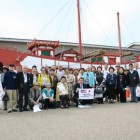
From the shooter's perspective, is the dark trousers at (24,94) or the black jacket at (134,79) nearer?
the dark trousers at (24,94)

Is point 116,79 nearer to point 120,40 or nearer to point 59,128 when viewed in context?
point 59,128

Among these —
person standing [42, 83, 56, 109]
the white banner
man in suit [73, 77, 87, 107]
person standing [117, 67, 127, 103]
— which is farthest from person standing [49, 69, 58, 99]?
person standing [117, 67, 127, 103]

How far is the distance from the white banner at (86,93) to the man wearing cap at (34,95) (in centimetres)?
178

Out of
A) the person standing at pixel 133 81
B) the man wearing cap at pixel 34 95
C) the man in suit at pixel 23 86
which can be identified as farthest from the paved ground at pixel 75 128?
the person standing at pixel 133 81

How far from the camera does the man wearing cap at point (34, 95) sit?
982cm

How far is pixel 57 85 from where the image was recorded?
10.5 meters

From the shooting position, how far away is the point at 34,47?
2181cm

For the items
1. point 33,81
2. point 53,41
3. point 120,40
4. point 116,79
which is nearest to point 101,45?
point 120,40

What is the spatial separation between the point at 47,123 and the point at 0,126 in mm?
1179

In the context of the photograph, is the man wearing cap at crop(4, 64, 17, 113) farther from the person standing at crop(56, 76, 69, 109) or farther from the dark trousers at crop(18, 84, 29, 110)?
the person standing at crop(56, 76, 69, 109)

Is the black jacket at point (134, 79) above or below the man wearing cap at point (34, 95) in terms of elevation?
above

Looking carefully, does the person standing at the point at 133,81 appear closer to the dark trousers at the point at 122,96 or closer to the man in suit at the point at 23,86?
the dark trousers at the point at 122,96

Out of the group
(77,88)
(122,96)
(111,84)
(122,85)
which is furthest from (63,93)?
(122,85)

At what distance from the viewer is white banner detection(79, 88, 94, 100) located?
10.8 metres
